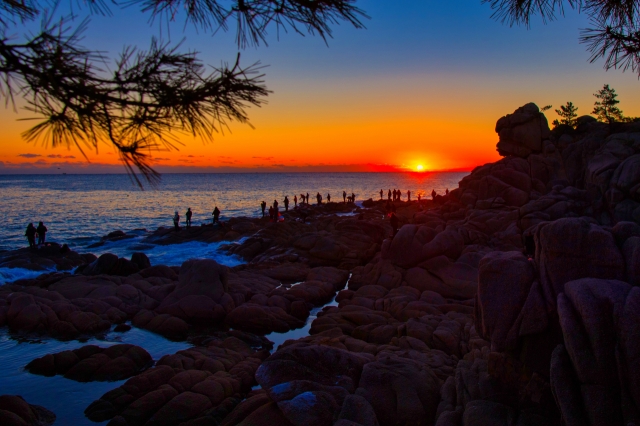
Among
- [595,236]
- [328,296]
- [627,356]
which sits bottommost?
[328,296]

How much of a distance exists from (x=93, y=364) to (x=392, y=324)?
879cm

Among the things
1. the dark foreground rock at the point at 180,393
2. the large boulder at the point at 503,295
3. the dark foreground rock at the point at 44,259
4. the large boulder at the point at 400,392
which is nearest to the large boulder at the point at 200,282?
the dark foreground rock at the point at 180,393

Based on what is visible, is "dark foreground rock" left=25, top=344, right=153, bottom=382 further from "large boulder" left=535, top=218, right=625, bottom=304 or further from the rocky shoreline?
"large boulder" left=535, top=218, right=625, bottom=304

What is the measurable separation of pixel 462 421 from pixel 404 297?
359 inches

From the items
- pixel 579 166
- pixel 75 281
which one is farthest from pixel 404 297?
pixel 579 166

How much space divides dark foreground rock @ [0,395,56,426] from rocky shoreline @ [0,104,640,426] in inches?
4.0

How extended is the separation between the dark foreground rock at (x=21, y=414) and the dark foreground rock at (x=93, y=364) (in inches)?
62.2

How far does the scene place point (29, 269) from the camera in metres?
24.3

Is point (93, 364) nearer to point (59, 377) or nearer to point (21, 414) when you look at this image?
point (59, 377)

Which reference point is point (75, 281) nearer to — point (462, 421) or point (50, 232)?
point (462, 421)


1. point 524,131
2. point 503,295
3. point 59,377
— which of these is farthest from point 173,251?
point 524,131

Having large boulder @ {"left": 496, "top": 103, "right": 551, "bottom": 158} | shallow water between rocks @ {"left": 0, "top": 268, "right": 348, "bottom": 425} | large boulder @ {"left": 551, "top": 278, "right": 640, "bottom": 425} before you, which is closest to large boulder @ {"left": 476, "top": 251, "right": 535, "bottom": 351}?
large boulder @ {"left": 551, "top": 278, "right": 640, "bottom": 425}

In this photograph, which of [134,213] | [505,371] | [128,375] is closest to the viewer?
[505,371]

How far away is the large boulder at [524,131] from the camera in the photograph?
1478 inches
